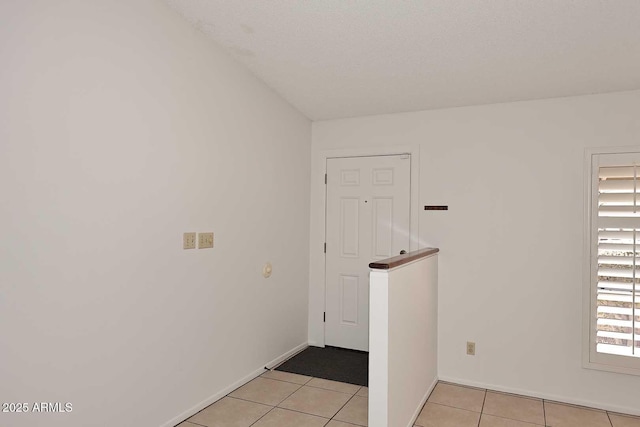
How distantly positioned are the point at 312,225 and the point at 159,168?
2182mm

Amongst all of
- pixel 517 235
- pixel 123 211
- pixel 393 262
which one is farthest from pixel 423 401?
pixel 123 211

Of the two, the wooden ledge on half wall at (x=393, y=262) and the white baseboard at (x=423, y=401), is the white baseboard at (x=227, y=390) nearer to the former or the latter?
the white baseboard at (x=423, y=401)

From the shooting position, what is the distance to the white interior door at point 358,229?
3.96m

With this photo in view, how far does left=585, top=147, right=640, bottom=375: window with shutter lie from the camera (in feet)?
9.85

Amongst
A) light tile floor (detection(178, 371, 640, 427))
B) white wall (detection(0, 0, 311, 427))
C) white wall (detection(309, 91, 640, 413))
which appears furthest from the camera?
white wall (detection(309, 91, 640, 413))

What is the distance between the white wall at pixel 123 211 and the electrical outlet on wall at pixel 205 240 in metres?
0.05

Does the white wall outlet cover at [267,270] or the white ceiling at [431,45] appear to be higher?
the white ceiling at [431,45]

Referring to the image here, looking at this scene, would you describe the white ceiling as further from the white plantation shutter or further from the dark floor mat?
the dark floor mat

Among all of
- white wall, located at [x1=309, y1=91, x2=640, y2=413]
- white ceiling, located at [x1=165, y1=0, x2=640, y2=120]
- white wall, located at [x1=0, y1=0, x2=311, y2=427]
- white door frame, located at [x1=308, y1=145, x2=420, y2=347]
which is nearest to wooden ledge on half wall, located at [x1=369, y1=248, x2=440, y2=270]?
white wall, located at [x1=309, y1=91, x2=640, y2=413]

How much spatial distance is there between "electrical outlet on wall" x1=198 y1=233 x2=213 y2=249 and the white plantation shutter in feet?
9.59

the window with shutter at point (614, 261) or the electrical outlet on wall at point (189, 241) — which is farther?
the window with shutter at point (614, 261)

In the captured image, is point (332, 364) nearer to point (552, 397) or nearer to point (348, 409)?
point (348, 409)

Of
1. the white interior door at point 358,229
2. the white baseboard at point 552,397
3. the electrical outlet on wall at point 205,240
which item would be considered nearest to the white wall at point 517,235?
the white baseboard at point 552,397

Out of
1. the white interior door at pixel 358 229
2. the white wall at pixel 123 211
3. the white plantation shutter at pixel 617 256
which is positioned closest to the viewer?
the white wall at pixel 123 211
